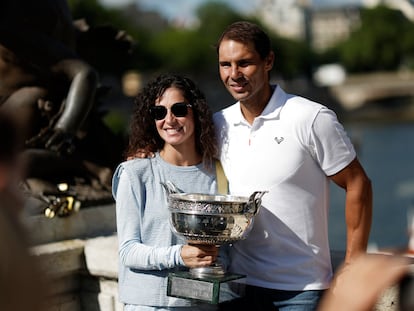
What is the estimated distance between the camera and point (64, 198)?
478cm

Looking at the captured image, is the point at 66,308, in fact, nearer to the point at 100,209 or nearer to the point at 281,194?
the point at 100,209

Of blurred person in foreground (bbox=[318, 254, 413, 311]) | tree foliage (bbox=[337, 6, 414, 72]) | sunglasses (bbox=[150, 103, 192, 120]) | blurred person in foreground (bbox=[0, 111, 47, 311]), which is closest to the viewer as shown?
blurred person in foreground (bbox=[0, 111, 47, 311])


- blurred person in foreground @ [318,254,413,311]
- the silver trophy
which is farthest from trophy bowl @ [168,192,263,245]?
blurred person in foreground @ [318,254,413,311]

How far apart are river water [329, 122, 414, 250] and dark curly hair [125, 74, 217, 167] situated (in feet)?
16.5

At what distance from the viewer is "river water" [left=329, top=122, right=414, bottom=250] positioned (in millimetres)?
19078

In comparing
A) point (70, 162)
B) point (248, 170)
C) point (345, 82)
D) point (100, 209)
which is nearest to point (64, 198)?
point (100, 209)

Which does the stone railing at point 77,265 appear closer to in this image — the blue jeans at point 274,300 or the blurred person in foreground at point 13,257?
the blue jeans at point 274,300

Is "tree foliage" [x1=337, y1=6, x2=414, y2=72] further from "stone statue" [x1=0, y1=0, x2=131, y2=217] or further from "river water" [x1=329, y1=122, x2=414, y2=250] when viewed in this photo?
"stone statue" [x1=0, y1=0, x2=131, y2=217]

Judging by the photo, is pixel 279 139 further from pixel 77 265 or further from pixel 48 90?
pixel 48 90

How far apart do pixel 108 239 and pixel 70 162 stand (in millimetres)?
915

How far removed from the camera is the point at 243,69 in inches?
122

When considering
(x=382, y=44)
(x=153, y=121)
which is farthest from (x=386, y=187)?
(x=382, y=44)

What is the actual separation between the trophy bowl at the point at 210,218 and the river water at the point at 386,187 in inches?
205

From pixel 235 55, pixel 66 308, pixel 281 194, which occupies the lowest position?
pixel 66 308
